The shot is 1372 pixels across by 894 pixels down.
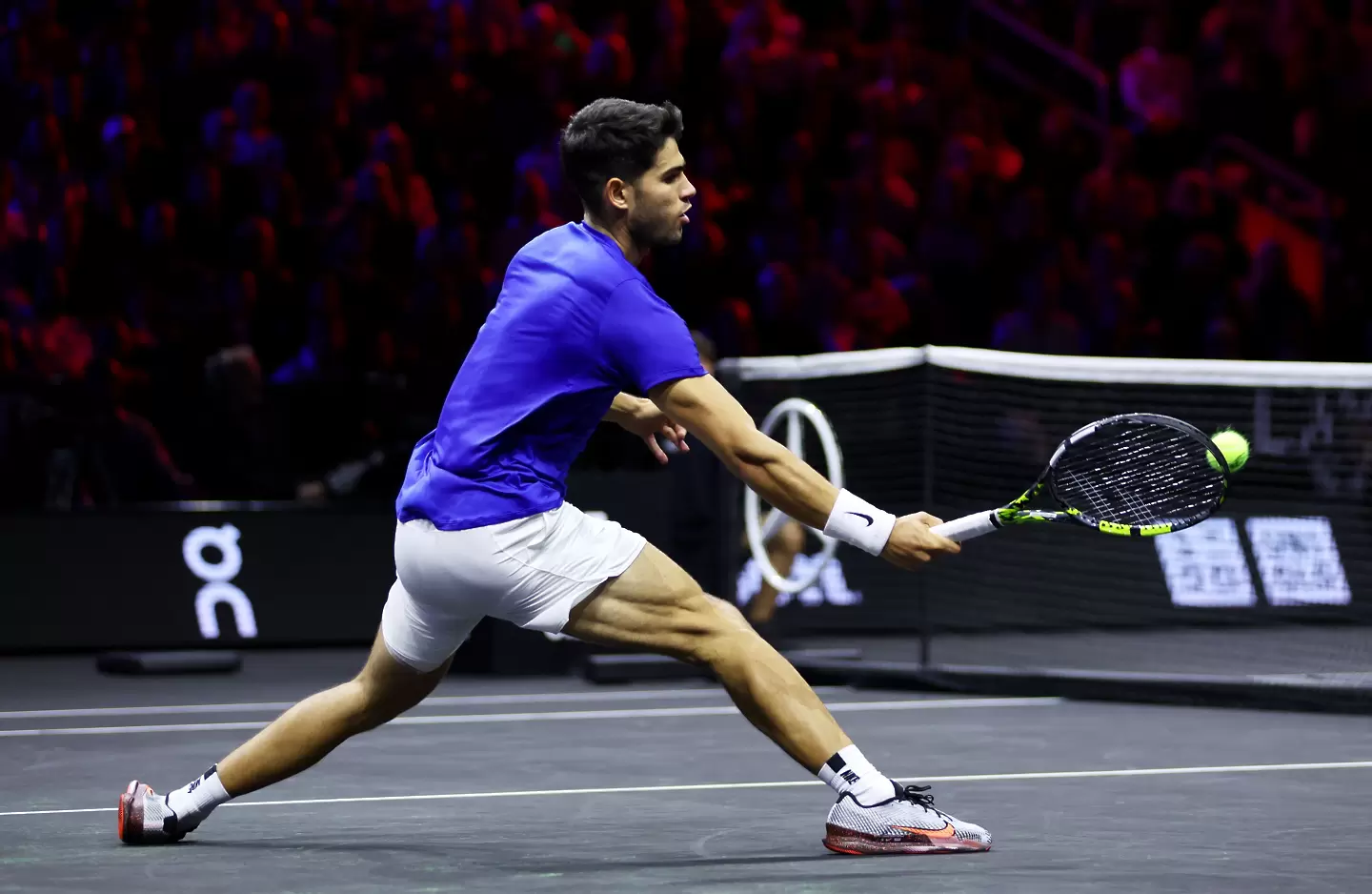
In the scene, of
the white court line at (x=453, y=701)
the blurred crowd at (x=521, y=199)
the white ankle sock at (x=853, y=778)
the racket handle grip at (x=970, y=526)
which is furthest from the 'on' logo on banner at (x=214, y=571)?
the racket handle grip at (x=970, y=526)

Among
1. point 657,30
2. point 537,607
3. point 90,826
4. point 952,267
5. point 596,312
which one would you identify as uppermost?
point 657,30

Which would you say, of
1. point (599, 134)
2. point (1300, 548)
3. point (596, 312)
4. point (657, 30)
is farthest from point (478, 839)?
point (657, 30)

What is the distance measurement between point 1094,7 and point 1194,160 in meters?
1.77

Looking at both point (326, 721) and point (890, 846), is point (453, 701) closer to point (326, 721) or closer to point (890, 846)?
point (326, 721)

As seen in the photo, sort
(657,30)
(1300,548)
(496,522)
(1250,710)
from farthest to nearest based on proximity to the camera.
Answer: (657,30), (1300,548), (1250,710), (496,522)

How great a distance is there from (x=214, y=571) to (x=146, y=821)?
20.1 ft

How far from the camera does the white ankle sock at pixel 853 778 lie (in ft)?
15.5

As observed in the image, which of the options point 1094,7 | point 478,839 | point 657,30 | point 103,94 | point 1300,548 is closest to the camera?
point 478,839

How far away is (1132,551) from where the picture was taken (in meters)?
11.9

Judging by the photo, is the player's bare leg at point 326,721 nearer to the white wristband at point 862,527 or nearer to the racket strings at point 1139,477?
the white wristband at point 862,527

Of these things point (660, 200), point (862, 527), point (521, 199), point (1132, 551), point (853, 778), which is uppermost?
point (521, 199)

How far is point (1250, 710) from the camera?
8.38 metres

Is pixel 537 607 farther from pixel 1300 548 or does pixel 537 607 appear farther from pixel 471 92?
pixel 471 92

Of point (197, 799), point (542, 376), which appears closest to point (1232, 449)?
point (542, 376)
